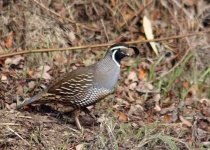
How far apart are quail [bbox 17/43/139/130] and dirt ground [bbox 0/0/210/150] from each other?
22cm

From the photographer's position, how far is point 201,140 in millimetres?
7191

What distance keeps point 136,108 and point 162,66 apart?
4.78 ft

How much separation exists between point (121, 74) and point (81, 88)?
5.79ft

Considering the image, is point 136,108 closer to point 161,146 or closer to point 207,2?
point 161,146

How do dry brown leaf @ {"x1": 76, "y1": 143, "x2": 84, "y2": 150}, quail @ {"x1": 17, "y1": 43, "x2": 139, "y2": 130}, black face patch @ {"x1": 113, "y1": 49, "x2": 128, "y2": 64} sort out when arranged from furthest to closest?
black face patch @ {"x1": 113, "y1": 49, "x2": 128, "y2": 64}
quail @ {"x1": 17, "y1": 43, "x2": 139, "y2": 130}
dry brown leaf @ {"x1": 76, "y1": 143, "x2": 84, "y2": 150}

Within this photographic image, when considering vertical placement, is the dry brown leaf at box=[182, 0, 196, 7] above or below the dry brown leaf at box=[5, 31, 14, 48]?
above

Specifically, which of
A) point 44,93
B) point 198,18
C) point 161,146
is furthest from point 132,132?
point 198,18

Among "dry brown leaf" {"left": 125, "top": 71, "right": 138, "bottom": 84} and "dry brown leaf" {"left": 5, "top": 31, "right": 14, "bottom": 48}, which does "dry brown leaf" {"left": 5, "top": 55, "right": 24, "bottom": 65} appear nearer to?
"dry brown leaf" {"left": 5, "top": 31, "right": 14, "bottom": 48}

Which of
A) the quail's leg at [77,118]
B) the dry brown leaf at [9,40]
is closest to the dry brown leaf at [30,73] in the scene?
the dry brown leaf at [9,40]

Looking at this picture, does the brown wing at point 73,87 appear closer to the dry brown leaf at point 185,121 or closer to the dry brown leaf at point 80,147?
the dry brown leaf at point 80,147

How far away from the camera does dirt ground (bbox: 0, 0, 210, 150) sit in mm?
6574

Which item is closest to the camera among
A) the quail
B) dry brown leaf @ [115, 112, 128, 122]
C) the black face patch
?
the quail

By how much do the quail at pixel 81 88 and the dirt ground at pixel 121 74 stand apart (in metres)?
0.22

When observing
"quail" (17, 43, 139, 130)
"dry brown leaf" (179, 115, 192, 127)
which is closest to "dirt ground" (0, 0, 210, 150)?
"dry brown leaf" (179, 115, 192, 127)
